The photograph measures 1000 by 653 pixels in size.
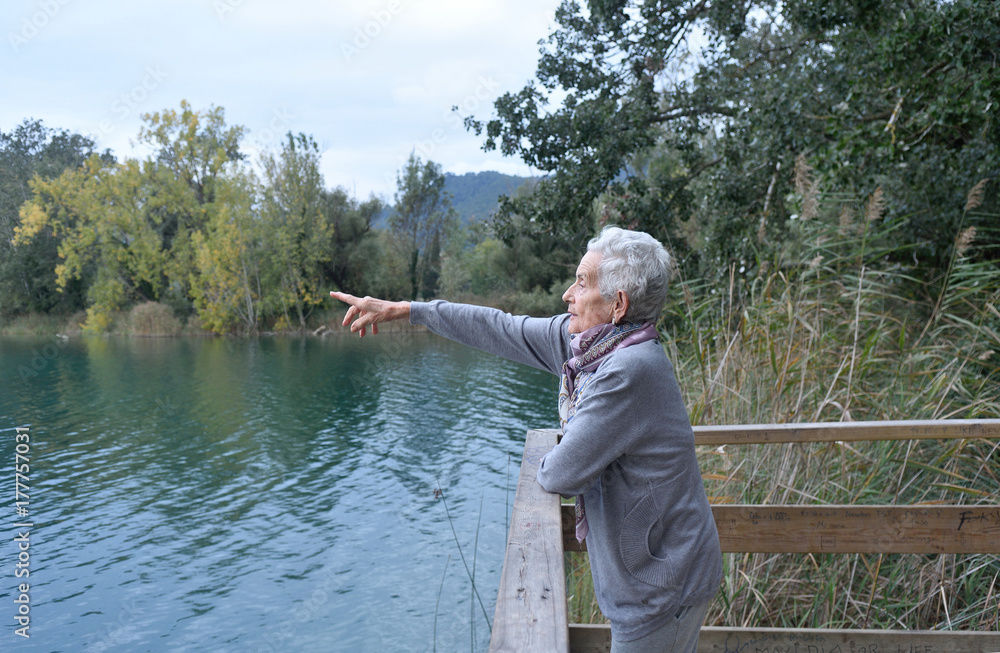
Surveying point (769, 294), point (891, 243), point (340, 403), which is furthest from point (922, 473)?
point (340, 403)

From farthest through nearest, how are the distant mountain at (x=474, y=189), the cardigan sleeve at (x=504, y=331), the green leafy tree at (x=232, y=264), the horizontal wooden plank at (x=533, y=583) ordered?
the distant mountain at (x=474, y=189)
the green leafy tree at (x=232, y=264)
the cardigan sleeve at (x=504, y=331)
the horizontal wooden plank at (x=533, y=583)

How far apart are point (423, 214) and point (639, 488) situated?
3728 cm

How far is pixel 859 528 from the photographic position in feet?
6.54

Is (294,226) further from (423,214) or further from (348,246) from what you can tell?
(423,214)

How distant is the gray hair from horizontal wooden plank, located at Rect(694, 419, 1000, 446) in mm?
706

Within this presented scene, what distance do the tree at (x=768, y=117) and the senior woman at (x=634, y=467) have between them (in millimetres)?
2508

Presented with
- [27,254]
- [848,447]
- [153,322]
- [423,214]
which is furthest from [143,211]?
[848,447]

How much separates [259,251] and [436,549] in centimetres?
2509

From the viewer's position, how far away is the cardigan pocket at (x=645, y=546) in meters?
1.24

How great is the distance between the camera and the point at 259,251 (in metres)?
29.4

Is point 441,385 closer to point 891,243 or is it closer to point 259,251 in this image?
point 891,243

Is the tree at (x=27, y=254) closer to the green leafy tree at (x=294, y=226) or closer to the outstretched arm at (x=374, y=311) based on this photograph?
the green leafy tree at (x=294, y=226)

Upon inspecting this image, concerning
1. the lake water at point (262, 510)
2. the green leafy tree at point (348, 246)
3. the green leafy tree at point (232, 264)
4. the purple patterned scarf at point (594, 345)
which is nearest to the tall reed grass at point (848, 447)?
the purple patterned scarf at point (594, 345)

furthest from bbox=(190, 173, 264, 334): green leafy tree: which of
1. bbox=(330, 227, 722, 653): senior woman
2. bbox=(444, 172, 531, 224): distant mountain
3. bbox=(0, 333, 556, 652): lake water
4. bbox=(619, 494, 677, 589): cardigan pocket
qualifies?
bbox=(444, 172, 531, 224): distant mountain
